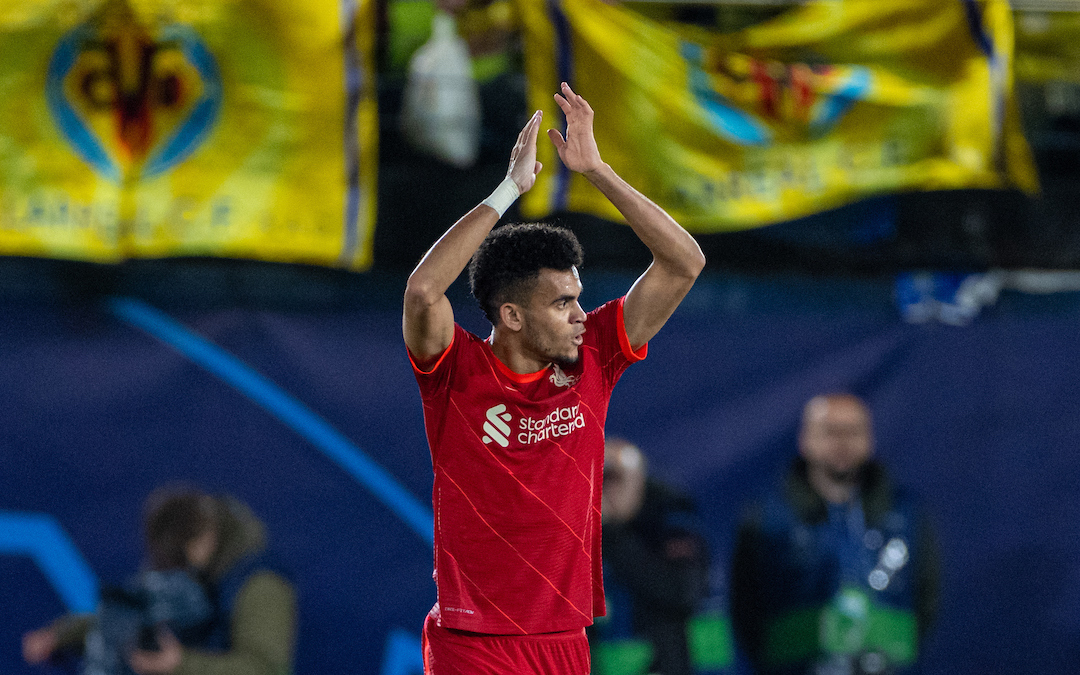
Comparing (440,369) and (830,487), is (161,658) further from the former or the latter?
(830,487)

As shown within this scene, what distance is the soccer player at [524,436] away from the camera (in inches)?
107

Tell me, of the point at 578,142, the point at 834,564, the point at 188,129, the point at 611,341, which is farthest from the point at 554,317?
the point at 834,564

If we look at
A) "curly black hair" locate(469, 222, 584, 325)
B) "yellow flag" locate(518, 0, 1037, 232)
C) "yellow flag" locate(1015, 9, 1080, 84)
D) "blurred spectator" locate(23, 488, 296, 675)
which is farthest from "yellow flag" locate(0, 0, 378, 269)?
"yellow flag" locate(1015, 9, 1080, 84)

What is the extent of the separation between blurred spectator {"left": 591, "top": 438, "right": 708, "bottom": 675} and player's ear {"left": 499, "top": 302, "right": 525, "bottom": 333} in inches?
76.7

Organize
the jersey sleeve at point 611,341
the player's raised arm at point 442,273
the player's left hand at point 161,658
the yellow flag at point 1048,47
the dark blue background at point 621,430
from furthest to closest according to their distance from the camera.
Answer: the yellow flag at point 1048,47 < the dark blue background at point 621,430 < the player's left hand at point 161,658 < the jersey sleeve at point 611,341 < the player's raised arm at point 442,273

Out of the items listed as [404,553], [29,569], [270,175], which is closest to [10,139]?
[270,175]

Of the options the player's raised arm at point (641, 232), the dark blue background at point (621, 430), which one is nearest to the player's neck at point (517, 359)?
the player's raised arm at point (641, 232)

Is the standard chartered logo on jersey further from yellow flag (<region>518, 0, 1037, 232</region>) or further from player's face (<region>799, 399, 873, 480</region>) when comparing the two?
player's face (<region>799, 399, 873, 480</region>)

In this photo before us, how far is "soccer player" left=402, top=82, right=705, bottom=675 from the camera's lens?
2.71 metres

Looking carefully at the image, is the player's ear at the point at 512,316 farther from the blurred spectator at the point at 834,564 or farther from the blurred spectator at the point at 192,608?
the blurred spectator at the point at 834,564

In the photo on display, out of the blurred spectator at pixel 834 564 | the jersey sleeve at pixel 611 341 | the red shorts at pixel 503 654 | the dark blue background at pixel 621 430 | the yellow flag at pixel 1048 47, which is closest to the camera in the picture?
the red shorts at pixel 503 654

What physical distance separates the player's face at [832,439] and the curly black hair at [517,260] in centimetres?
226

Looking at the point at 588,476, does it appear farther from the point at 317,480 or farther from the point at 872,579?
the point at 872,579

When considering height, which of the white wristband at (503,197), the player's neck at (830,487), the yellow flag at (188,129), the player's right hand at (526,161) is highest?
the yellow flag at (188,129)
